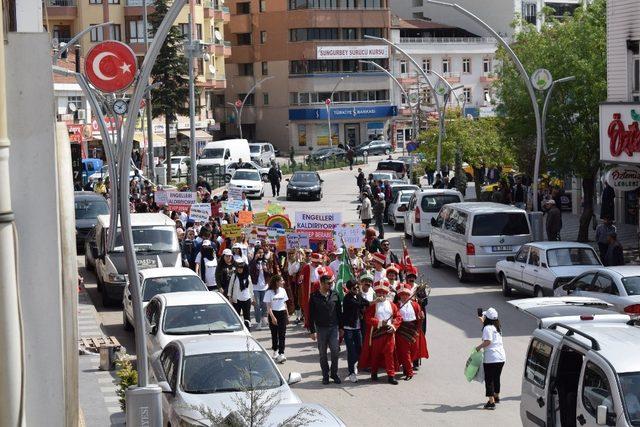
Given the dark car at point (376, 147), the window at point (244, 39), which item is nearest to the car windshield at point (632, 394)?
the dark car at point (376, 147)

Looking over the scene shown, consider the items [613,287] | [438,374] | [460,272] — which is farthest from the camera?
[460,272]

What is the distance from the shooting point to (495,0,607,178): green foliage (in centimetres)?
3441

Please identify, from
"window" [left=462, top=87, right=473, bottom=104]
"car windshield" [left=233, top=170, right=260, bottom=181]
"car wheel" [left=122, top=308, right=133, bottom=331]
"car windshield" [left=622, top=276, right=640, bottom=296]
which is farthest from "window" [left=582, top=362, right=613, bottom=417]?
"window" [left=462, top=87, right=473, bottom=104]

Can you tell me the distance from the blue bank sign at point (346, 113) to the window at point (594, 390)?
284 ft

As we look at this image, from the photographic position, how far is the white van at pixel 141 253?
2605cm

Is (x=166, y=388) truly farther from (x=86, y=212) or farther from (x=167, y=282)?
(x=86, y=212)

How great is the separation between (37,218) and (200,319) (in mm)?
12360

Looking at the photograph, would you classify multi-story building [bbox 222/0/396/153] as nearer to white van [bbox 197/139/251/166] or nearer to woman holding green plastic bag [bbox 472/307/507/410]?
white van [bbox 197/139/251/166]

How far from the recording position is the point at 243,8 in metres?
102

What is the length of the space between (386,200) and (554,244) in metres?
20.3

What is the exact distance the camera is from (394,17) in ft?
342

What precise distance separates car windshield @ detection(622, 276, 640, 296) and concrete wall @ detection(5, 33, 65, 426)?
15.1 meters

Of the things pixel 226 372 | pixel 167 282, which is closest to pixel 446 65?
pixel 167 282

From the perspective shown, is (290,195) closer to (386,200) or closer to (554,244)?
(386,200)
